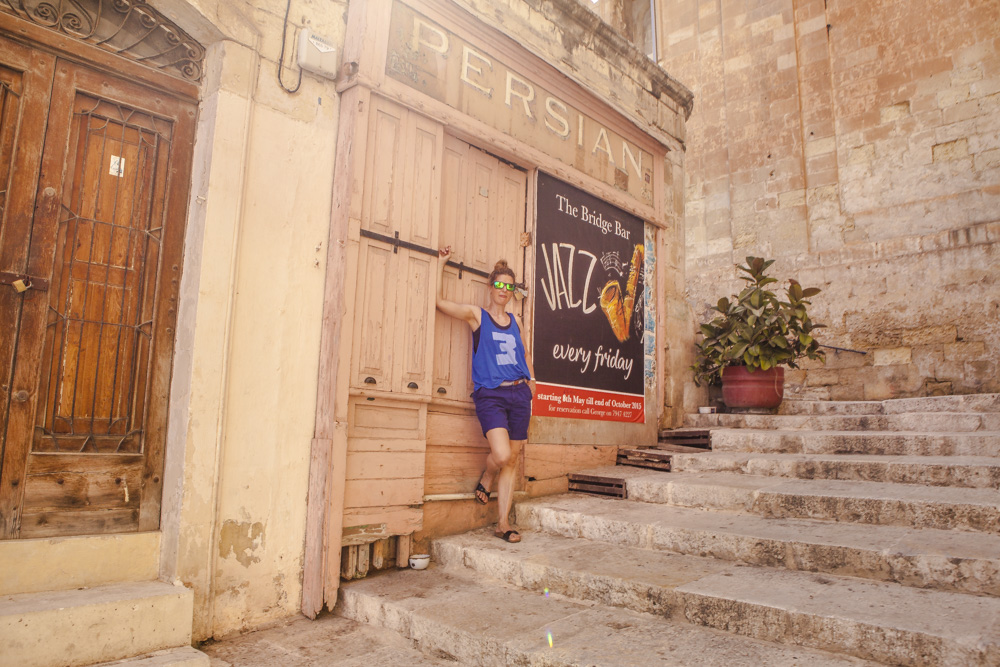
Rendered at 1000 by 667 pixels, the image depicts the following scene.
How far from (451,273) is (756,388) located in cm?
385

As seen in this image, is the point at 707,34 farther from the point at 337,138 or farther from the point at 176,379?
the point at 176,379

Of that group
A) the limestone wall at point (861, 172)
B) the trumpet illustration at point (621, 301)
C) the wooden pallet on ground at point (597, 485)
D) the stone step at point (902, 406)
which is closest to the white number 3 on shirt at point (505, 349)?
the wooden pallet on ground at point (597, 485)

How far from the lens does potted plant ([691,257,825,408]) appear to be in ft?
22.1

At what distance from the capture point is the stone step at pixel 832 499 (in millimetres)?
3432

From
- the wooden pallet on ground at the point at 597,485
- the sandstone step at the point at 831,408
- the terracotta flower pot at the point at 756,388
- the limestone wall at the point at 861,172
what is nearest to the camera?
the wooden pallet on ground at the point at 597,485

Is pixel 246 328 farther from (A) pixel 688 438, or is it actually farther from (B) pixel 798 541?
(A) pixel 688 438

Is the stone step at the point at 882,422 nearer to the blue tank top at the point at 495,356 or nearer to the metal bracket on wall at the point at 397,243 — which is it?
the blue tank top at the point at 495,356

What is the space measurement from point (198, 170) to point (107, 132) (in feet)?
1.56

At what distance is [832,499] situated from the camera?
381cm

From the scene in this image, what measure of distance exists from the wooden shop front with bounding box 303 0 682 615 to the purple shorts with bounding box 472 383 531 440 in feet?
1.01

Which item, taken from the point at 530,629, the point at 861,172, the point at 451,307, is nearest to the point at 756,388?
the point at 451,307

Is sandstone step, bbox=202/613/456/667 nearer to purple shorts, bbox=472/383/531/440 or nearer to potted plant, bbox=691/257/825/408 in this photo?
purple shorts, bbox=472/383/531/440

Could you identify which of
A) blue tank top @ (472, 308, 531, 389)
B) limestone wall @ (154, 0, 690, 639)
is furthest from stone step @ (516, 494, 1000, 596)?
limestone wall @ (154, 0, 690, 639)

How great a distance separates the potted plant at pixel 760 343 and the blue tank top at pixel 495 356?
320 centimetres
